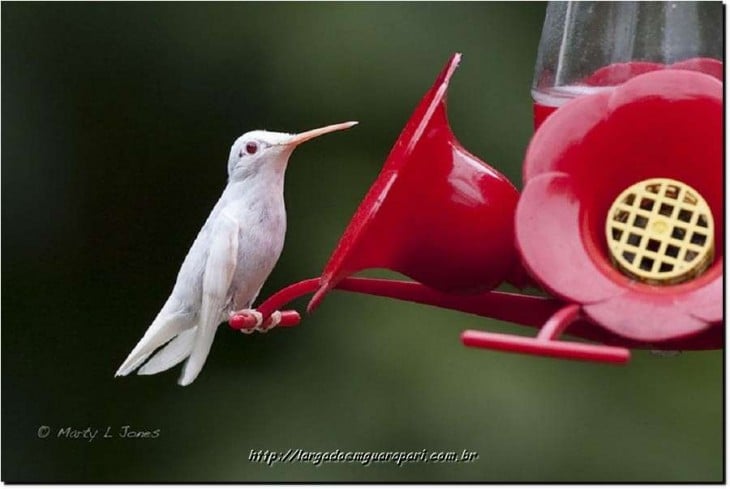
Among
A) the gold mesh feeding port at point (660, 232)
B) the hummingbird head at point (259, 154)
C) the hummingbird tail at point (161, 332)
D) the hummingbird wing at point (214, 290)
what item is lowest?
the hummingbird tail at point (161, 332)

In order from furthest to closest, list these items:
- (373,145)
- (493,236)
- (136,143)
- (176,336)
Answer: (136,143) < (373,145) < (176,336) < (493,236)

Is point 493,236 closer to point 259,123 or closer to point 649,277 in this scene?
point 649,277

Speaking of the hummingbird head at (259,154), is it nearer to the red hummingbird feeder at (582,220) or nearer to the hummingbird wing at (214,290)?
the hummingbird wing at (214,290)

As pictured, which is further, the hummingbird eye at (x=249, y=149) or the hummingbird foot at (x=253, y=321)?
the hummingbird eye at (x=249, y=149)

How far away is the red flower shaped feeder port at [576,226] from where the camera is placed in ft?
6.32

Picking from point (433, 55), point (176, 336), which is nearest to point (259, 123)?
point (433, 55)

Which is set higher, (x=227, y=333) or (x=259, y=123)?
(x=259, y=123)

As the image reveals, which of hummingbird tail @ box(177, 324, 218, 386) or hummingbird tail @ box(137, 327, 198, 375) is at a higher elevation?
hummingbird tail @ box(177, 324, 218, 386)

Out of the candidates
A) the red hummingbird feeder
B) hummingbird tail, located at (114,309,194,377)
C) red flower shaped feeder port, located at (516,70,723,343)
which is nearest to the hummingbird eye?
hummingbird tail, located at (114,309,194,377)

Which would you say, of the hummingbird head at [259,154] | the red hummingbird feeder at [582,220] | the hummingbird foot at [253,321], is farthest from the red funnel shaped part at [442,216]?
the hummingbird head at [259,154]

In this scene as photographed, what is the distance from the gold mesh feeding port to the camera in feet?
6.56

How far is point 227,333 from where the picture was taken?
4.89 metres

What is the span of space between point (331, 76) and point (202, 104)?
1.69 feet

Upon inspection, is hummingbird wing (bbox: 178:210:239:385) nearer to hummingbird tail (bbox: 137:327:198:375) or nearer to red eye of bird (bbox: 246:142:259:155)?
hummingbird tail (bbox: 137:327:198:375)
